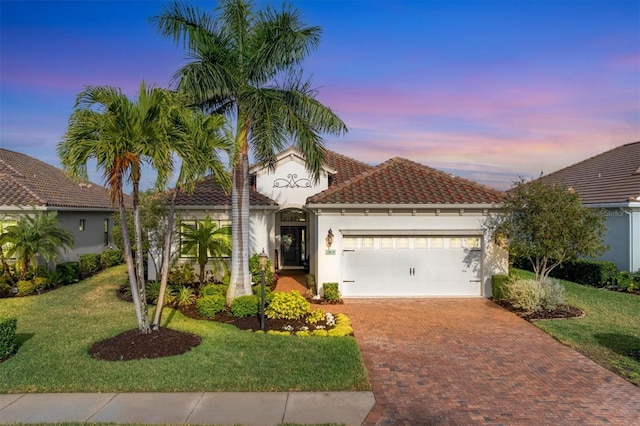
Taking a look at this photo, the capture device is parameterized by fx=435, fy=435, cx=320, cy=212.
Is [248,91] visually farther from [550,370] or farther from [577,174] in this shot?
[577,174]

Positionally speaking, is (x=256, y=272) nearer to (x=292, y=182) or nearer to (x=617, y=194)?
(x=292, y=182)

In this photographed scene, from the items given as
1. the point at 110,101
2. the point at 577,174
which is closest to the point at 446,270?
the point at 110,101

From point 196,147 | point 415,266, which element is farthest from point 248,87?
point 415,266

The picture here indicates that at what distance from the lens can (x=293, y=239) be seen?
21750mm

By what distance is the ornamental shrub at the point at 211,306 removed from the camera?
12.4 m

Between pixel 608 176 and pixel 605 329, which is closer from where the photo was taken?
pixel 605 329

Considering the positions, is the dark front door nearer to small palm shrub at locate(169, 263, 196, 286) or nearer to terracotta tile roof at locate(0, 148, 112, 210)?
small palm shrub at locate(169, 263, 196, 286)

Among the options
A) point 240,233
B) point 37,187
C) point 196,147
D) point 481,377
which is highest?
point 196,147

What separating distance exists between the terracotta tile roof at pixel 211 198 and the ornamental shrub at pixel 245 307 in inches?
232

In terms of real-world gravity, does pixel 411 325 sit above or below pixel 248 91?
below

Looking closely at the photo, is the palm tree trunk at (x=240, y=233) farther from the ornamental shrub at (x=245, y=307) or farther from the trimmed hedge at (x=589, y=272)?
the trimmed hedge at (x=589, y=272)

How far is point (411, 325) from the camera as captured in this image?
11.7 m

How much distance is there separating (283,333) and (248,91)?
22.1 feet

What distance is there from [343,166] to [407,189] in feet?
23.2
